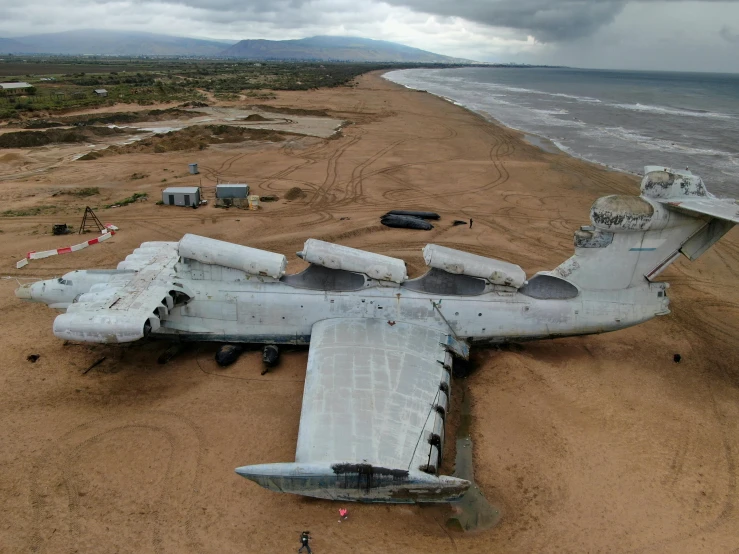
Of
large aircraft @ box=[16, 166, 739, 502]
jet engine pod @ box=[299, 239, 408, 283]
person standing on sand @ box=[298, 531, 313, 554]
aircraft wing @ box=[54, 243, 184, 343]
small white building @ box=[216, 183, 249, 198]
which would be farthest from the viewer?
small white building @ box=[216, 183, 249, 198]

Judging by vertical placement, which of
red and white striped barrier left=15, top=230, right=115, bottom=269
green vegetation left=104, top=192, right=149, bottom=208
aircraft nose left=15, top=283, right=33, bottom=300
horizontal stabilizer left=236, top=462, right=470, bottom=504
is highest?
green vegetation left=104, top=192, right=149, bottom=208

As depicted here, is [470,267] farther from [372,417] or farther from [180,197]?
[180,197]

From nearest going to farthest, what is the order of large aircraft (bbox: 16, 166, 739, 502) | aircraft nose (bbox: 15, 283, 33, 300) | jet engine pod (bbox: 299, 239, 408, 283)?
large aircraft (bbox: 16, 166, 739, 502), jet engine pod (bbox: 299, 239, 408, 283), aircraft nose (bbox: 15, 283, 33, 300)

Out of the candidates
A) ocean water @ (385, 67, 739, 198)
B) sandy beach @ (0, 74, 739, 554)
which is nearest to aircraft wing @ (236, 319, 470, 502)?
sandy beach @ (0, 74, 739, 554)

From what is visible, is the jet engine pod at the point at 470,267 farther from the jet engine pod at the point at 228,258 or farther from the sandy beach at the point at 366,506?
the jet engine pod at the point at 228,258

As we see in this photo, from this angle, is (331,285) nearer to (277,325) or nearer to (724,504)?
(277,325)

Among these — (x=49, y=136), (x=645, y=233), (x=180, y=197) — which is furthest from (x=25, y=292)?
(x=49, y=136)

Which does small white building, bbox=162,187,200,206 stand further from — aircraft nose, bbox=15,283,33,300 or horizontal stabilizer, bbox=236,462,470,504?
horizontal stabilizer, bbox=236,462,470,504
